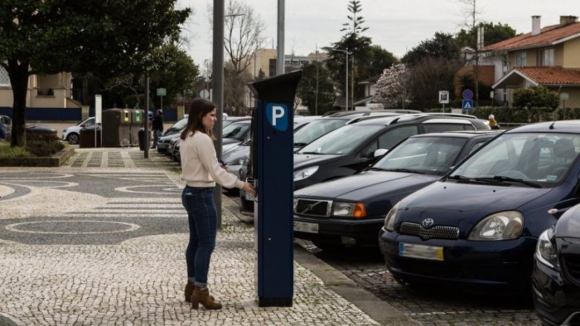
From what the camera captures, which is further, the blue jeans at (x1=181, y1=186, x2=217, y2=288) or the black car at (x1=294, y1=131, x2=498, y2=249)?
the black car at (x1=294, y1=131, x2=498, y2=249)

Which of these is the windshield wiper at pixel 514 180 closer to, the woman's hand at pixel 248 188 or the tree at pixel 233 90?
the woman's hand at pixel 248 188

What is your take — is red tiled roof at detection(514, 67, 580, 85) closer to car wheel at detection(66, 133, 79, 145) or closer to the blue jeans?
car wheel at detection(66, 133, 79, 145)

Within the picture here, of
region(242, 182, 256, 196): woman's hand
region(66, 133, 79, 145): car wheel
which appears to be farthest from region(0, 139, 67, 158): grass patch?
region(66, 133, 79, 145): car wheel

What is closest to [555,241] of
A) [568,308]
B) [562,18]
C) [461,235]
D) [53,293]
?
[568,308]

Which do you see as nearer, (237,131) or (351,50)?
(237,131)

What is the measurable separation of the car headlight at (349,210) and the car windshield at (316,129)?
6.97 meters

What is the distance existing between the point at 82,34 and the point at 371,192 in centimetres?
1746

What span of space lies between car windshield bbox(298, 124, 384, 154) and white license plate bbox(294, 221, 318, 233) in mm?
2882

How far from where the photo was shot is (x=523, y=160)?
901 cm

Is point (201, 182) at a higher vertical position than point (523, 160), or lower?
lower

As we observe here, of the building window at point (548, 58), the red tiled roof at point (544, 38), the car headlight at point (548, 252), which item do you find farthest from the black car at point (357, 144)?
the building window at point (548, 58)

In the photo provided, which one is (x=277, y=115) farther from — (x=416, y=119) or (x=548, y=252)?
(x=416, y=119)

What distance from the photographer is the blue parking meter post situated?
25.1 feet

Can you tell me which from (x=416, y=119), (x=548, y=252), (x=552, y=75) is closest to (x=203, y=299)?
(x=548, y=252)
